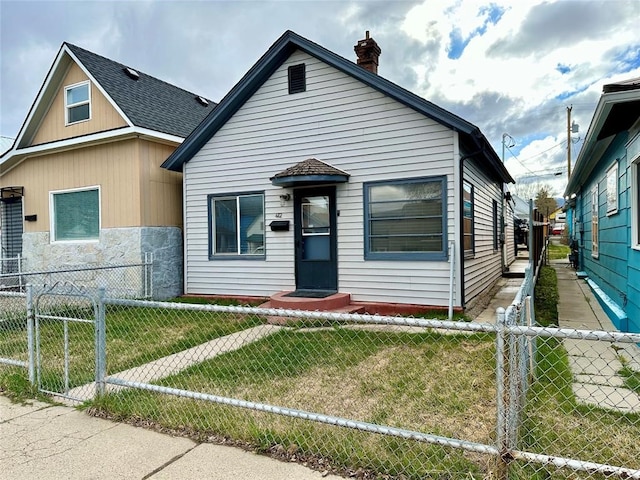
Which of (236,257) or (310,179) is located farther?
(236,257)

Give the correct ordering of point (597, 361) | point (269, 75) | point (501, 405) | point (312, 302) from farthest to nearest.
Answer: point (269, 75) → point (312, 302) → point (597, 361) → point (501, 405)

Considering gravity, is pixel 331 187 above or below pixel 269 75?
below

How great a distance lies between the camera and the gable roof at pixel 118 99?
10.4 metres

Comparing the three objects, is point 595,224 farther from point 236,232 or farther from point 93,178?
point 93,178

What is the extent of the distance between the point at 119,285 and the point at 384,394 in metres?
8.28

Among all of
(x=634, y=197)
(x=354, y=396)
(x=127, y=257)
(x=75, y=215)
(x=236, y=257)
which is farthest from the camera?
(x=75, y=215)

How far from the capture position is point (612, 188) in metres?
7.52

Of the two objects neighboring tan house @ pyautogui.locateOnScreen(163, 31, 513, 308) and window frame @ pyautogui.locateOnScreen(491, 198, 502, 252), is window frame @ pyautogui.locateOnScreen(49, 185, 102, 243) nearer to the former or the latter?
neighboring tan house @ pyautogui.locateOnScreen(163, 31, 513, 308)

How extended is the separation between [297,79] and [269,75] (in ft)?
2.31

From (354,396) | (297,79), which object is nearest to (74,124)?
(297,79)

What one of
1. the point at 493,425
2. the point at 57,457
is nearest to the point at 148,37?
the point at 57,457

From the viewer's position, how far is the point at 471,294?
852 centimetres

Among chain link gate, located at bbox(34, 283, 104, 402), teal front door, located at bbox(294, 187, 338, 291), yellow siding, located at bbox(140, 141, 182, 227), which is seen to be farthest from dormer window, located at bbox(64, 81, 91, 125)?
teal front door, located at bbox(294, 187, 338, 291)

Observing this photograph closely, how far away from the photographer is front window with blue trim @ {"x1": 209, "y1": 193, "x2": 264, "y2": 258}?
9383 millimetres
